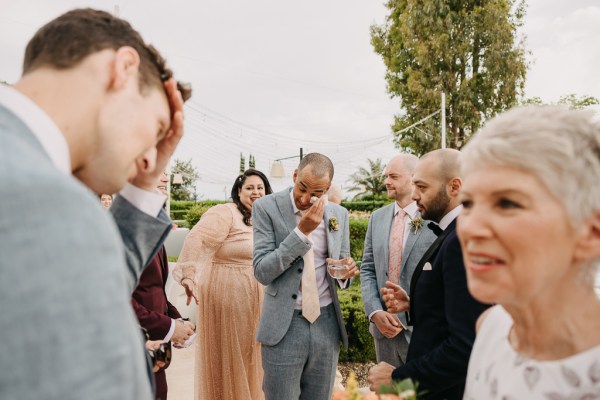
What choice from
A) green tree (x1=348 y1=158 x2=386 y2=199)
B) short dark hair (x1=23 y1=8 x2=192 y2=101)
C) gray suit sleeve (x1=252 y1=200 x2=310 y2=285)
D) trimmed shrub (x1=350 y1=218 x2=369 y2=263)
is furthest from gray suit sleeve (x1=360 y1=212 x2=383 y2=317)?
green tree (x1=348 y1=158 x2=386 y2=199)

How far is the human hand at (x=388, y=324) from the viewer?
378cm

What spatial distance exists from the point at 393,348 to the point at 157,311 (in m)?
1.99

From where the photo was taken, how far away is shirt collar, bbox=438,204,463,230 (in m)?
2.93

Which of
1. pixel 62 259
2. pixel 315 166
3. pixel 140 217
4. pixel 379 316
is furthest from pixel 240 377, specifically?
pixel 62 259

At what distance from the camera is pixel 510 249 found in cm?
116

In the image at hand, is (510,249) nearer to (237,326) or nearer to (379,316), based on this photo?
(379,316)

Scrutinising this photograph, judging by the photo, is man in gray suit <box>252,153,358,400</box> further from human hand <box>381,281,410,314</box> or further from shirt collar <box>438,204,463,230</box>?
shirt collar <box>438,204,463,230</box>

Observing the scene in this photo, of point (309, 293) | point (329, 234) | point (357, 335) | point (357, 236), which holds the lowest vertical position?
point (357, 335)

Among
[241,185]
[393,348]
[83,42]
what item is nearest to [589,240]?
[83,42]

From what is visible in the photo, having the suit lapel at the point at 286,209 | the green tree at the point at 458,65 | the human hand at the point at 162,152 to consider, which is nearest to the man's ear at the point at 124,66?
the human hand at the point at 162,152

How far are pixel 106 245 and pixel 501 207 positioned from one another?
3.07ft

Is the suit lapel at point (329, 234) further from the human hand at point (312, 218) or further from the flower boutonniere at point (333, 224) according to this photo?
the human hand at point (312, 218)

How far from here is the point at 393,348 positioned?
400cm

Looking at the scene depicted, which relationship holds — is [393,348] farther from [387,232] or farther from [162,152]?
[162,152]
